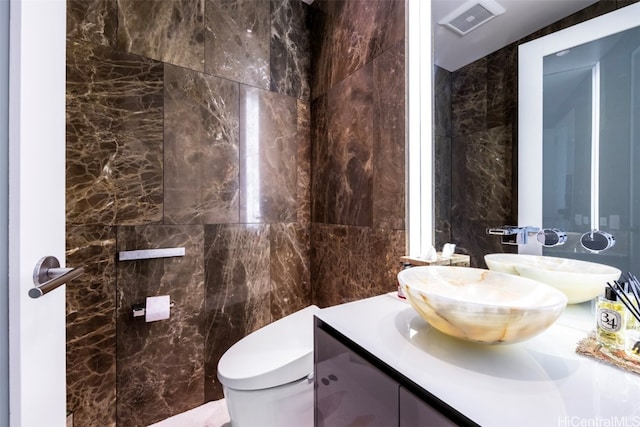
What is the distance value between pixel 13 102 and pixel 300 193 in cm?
147

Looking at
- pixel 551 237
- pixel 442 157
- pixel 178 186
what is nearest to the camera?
pixel 551 237

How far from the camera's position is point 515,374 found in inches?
22.3

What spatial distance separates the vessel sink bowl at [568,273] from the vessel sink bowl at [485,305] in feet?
0.39

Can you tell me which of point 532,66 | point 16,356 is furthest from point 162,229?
point 532,66

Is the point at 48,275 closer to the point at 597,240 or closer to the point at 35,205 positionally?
the point at 35,205

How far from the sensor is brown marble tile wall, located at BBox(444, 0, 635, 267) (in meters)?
0.99

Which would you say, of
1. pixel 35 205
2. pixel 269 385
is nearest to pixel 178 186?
pixel 35 205

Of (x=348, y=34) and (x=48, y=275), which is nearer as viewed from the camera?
(x=48, y=275)

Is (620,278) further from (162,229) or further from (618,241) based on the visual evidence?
(162,229)

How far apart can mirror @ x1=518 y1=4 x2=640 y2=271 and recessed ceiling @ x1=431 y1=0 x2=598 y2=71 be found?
60mm

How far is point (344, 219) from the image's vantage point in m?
1.66

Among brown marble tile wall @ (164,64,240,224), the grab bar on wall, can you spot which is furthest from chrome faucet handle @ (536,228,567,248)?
brown marble tile wall @ (164,64,240,224)

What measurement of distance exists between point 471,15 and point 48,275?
1.59m

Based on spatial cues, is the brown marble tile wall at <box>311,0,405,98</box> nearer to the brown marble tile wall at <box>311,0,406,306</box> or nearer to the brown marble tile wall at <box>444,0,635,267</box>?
the brown marble tile wall at <box>311,0,406,306</box>
